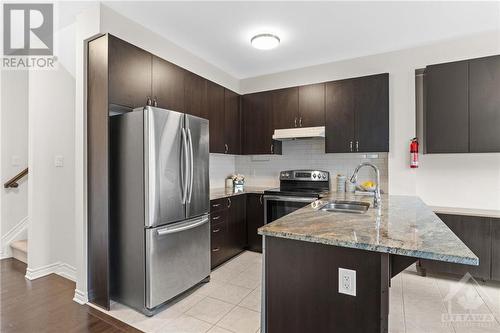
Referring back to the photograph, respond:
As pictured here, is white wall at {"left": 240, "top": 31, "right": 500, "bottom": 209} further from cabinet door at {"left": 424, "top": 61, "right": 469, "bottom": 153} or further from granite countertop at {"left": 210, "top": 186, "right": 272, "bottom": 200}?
granite countertop at {"left": 210, "top": 186, "right": 272, "bottom": 200}

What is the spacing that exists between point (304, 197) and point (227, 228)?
3.58ft

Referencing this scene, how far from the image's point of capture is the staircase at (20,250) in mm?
3364

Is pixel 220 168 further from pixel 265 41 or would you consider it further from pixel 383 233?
pixel 383 233

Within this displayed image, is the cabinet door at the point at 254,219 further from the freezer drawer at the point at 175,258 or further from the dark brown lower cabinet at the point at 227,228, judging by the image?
the freezer drawer at the point at 175,258

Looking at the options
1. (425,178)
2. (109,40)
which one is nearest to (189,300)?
(109,40)

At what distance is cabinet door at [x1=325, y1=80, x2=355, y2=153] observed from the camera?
3.43 metres

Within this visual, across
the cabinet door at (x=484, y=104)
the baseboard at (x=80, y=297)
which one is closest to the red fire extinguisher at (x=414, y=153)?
Result: the cabinet door at (x=484, y=104)

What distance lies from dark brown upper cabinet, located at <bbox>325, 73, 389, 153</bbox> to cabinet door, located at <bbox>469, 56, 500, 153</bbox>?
82 cm

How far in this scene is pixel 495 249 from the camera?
2590mm

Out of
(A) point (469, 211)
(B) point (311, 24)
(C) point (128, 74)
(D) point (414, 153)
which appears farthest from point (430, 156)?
(C) point (128, 74)

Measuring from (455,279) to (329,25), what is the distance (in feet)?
10.3

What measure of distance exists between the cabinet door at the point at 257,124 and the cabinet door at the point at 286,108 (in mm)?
101

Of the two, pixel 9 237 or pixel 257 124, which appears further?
pixel 257 124

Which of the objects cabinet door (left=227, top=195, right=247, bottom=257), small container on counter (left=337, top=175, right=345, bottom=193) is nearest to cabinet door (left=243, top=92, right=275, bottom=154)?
cabinet door (left=227, top=195, right=247, bottom=257)
